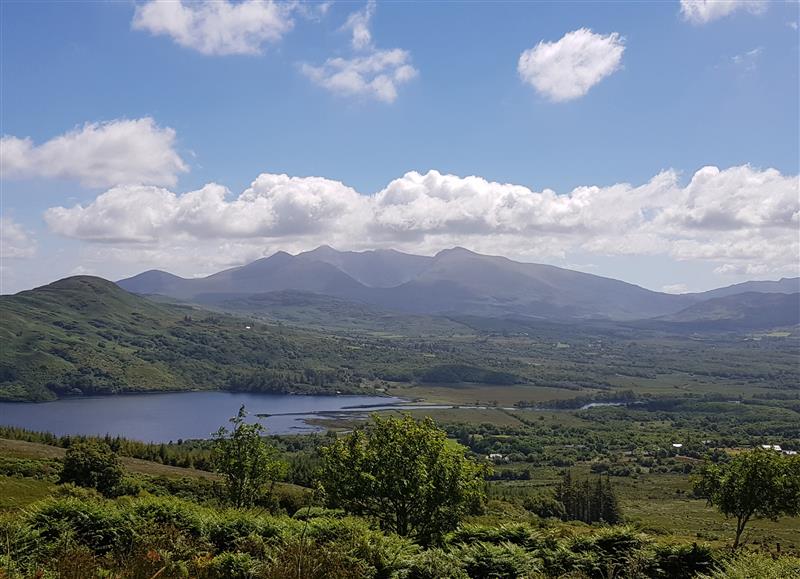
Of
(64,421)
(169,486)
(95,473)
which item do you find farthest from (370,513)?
(64,421)

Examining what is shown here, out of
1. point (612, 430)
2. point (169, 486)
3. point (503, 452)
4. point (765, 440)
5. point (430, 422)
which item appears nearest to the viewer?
point (430, 422)

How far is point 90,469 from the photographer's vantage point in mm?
43281

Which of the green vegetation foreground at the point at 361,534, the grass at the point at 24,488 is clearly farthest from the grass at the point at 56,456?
the green vegetation foreground at the point at 361,534

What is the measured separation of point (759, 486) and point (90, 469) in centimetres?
4560

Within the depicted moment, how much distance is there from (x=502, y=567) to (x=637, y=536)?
5.75 m

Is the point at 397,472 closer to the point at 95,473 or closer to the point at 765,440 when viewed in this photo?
the point at 95,473

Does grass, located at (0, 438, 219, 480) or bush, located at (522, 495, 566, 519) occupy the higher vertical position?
grass, located at (0, 438, 219, 480)

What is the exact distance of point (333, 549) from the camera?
13.3 metres

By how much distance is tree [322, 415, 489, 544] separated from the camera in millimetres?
27281

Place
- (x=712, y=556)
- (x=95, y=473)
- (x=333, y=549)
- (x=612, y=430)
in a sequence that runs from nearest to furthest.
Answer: (x=333, y=549) → (x=712, y=556) → (x=95, y=473) → (x=612, y=430)

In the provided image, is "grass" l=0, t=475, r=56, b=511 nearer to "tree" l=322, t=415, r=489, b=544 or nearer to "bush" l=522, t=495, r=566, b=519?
"tree" l=322, t=415, r=489, b=544

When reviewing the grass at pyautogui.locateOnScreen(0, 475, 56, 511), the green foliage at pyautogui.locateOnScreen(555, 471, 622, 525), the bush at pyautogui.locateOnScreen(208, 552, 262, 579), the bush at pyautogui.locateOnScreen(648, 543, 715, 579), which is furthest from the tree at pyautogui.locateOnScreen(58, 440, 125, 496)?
the green foliage at pyautogui.locateOnScreen(555, 471, 622, 525)

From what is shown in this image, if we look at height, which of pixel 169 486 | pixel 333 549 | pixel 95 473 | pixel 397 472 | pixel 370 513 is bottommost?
pixel 169 486

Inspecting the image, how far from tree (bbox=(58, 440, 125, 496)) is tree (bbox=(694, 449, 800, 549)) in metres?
41.9
